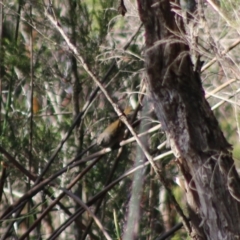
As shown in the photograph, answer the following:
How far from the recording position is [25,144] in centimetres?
349

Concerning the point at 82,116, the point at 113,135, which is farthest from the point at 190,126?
the point at 82,116

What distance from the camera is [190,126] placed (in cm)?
151

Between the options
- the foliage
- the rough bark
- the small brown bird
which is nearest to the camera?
the rough bark

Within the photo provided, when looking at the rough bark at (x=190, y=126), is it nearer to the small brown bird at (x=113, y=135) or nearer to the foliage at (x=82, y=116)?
the small brown bird at (x=113, y=135)

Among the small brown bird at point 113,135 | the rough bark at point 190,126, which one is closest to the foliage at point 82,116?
the small brown bird at point 113,135

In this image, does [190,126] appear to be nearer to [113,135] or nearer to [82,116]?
[113,135]

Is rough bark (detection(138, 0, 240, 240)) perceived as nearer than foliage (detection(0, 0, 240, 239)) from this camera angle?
Yes

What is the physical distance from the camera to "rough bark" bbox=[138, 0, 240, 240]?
152 cm

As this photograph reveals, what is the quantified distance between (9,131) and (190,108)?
2173 mm

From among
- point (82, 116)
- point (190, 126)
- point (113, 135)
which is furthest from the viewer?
point (82, 116)

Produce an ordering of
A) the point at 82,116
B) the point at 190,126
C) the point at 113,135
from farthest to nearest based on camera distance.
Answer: the point at 82,116 < the point at 113,135 < the point at 190,126

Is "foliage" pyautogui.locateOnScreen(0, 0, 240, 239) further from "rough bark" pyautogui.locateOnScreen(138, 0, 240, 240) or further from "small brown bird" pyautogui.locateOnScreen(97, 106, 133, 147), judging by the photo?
"rough bark" pyautogui.locateOnScreen(138, 0, 240, 240)

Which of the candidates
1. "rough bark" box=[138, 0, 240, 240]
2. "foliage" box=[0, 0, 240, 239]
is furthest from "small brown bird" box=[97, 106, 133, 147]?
"rough bark" box=[138, 0, 240, 240]

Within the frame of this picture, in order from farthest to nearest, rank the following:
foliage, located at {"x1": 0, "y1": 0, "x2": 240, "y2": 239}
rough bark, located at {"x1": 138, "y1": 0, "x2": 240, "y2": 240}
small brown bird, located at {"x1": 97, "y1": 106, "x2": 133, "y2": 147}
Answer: foliage, located at {"x1": 0, "y1": 0, "x2": 240, "y2": 239} < small brown bird, located at {"x1": 97, "y1": 106, "x2": 133, "y2": 147} < rough bark, located at {"x1": 138, "y1": 0, "x2": 240, "y2": 240}
